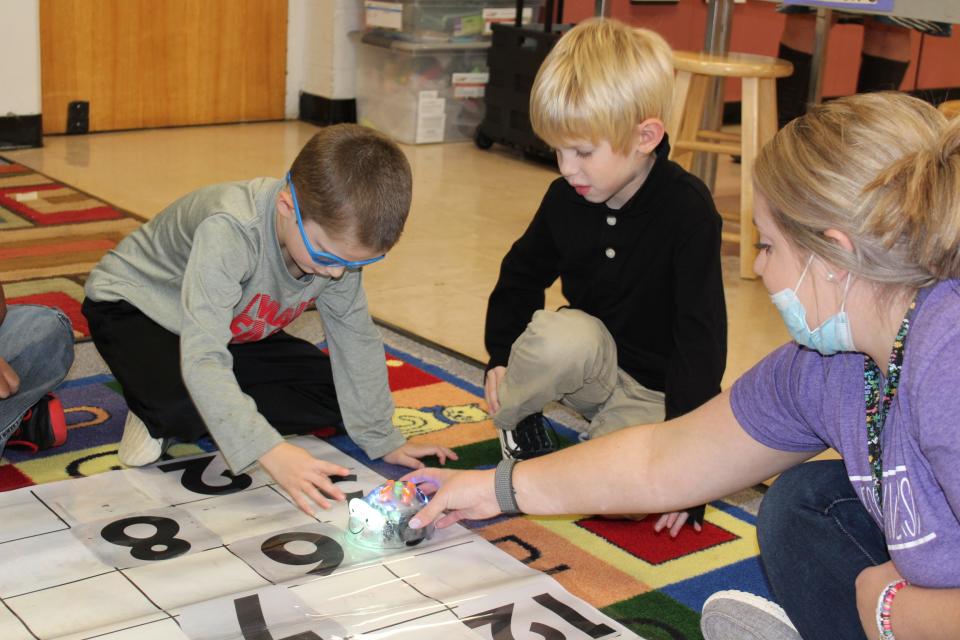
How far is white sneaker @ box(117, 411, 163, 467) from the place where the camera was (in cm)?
155

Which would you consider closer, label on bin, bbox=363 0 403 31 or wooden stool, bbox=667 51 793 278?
wooden stool, bbox=667 51 793 278

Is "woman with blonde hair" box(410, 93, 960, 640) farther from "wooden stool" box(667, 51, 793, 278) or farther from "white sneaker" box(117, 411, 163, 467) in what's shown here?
"wooden stool" box(667, 51, 793, 278)

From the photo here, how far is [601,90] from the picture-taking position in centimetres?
150

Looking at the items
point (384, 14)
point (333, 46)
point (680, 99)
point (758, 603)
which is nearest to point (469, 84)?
point (384, 14)

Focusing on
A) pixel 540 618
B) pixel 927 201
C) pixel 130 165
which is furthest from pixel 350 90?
pixel 927 201

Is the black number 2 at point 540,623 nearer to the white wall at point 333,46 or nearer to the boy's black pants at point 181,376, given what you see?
the boy's black pants at point 181,376

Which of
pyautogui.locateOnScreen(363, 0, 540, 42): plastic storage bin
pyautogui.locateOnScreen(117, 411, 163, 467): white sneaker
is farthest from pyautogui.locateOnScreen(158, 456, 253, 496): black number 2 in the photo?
pyautogui.locateOnScreen(363, 0, 540, 42): plastic storage bin

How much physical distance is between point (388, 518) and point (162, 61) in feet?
→ 9.72

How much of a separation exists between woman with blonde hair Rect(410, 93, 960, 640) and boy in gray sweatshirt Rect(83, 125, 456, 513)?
334 millimetres

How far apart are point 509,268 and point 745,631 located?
2.45 ft

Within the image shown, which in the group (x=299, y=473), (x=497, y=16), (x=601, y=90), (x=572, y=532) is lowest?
(x=572, y=532)

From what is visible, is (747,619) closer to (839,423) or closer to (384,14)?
(839,423)

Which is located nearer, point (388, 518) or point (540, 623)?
point (540, 623)

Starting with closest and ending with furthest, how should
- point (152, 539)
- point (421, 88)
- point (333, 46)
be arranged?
point (152, 539) < point (421, 88) < point (333, 46)
